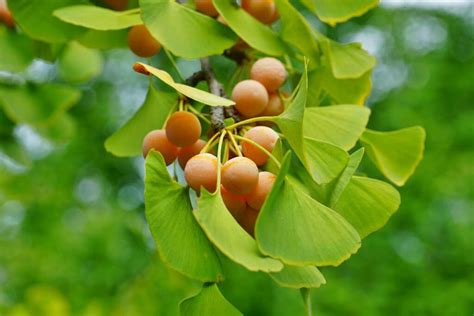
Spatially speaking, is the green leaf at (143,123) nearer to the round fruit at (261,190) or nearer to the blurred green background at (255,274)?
the round fruit at (261,190)

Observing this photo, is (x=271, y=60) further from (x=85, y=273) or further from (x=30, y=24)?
(x=85, y=273)

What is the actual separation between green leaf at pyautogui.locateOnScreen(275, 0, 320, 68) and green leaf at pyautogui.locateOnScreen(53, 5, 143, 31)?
159 mm

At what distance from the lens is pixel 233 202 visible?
1.93 feet

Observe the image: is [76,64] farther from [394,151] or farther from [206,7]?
[394,151]

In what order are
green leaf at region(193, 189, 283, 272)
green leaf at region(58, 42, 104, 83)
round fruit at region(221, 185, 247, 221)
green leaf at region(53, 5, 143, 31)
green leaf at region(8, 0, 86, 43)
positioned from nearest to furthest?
green leaf at region(193, 189, 283, 272)
round fruit at region(221, 185, 247, 221)
green leaf at region(53, 5, 143, 31)
green leaf at region(8, 0, 86, 43)
green leaf at region(58, 42, 104, 83)

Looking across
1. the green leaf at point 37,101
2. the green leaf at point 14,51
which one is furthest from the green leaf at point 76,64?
the green leaf at point 14,51

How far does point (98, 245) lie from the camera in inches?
131

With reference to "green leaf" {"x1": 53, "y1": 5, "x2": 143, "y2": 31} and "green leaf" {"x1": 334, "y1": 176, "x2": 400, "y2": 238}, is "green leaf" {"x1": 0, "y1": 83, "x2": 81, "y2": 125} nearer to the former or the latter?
"green leaf" {"x1": 53, "y1": 5, "x2": 143, "y2": 31}

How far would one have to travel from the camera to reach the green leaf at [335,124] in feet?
2.17

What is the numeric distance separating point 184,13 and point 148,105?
0.13 meters

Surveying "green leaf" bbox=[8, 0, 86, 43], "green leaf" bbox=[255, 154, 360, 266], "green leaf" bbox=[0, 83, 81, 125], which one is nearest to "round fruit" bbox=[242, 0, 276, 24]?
"green leaf" bbox=[8, 0, 86, 43]

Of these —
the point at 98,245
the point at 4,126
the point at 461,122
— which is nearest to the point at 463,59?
the point at 461,122

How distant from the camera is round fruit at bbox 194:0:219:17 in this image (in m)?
0.77

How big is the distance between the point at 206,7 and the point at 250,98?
0.48ft
